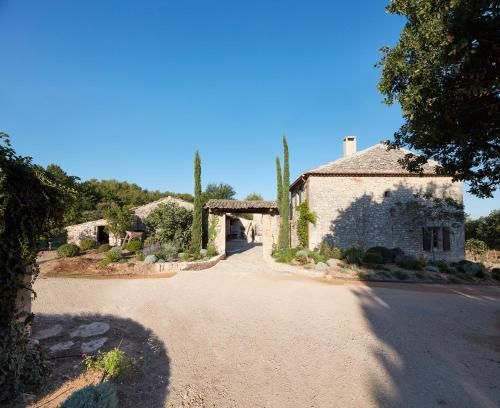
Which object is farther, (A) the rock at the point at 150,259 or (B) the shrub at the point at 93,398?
(A) the rock at the point at 150,259

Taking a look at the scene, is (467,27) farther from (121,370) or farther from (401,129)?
(121,370)

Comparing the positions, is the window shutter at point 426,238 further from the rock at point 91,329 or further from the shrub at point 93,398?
the shrub at point 93,398

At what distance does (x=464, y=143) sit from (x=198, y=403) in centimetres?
720

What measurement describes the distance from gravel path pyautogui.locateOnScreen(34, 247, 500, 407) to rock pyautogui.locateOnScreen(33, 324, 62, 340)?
132cm

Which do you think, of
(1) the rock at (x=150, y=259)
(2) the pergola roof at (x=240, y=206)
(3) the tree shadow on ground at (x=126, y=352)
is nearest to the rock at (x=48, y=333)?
(3) the tree shadow on ground at (x=126, y=352)

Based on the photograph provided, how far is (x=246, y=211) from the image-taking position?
1758 centimetres

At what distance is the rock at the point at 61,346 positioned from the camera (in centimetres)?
489

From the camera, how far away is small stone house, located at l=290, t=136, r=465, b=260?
1645cm

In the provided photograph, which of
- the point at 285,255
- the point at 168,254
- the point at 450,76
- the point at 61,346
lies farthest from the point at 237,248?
the point at 450,76

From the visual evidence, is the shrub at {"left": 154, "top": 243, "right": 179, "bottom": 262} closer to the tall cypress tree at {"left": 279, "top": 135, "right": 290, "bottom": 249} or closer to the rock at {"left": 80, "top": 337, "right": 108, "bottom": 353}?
the tall cypress tree at {"left": 279, "top": 135, "right": 290, "bottom": 249}

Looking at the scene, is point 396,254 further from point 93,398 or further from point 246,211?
point 93,398

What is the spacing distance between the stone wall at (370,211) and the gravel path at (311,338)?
6.35 metres

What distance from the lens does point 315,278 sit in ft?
37.3

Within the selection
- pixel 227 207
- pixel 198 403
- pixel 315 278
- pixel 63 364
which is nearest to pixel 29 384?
pixel 63 364
